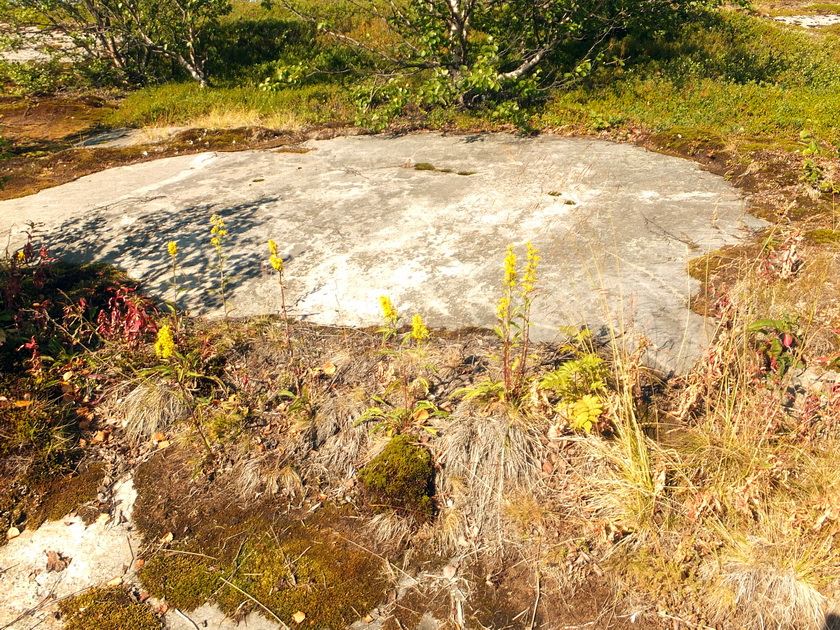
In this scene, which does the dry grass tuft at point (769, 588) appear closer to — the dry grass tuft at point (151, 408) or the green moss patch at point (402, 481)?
the green moss patch at point (402, 481)

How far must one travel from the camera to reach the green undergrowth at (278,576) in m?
2.94

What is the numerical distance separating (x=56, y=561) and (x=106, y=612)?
1.91 ft

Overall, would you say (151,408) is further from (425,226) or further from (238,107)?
(238,107)

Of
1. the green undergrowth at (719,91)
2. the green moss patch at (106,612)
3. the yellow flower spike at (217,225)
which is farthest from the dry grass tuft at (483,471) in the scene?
the green undergrowth at (719,91)

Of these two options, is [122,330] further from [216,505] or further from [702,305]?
[702,305]

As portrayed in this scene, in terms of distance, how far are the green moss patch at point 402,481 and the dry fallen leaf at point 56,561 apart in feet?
6.06

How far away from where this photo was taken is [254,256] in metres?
5.78

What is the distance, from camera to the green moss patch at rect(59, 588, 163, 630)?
2900 millimetres

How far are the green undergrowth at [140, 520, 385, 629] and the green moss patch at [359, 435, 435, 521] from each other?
1.10ft

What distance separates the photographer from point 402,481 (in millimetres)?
3365

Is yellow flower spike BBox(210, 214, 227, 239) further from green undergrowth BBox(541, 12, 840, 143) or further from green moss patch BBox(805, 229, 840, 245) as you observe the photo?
green undergrowth BBox(541, 12, 840, 143)

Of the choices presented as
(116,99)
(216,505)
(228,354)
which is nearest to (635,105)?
(228,354)

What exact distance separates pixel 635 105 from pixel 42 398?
9073 millimetres

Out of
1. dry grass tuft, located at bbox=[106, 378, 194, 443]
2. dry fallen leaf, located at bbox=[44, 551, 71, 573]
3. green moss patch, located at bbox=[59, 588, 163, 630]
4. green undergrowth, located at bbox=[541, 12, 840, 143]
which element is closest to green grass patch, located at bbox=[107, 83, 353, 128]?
green undergrowth, located at bbox=[541, 12, 840, 143]
